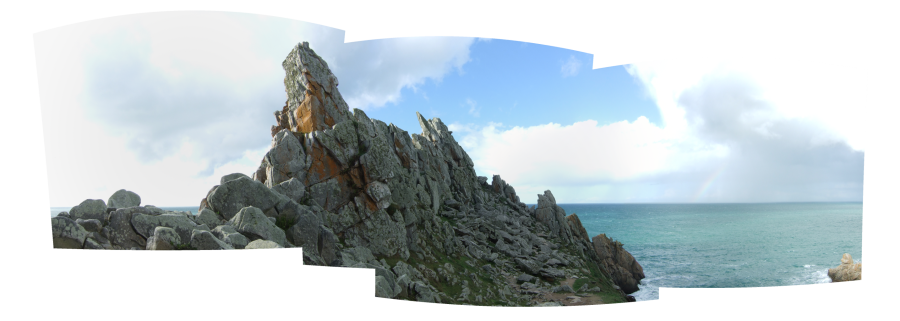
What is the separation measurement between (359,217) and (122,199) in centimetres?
1836

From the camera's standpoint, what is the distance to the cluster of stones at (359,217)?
1282 cm

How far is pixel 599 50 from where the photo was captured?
11.7 m

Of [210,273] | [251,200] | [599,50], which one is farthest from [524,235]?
[210,273]

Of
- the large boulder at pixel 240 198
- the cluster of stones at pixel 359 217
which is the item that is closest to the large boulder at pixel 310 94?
the cluster of stones at pixel 359 217

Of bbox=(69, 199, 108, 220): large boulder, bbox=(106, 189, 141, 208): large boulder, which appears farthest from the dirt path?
Answer: bbox=(69, 199, 108, 220): large boulder

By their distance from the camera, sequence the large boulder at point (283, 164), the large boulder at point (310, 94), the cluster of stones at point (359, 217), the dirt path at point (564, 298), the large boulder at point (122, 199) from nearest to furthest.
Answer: the cluster of stones at point (359, 217)
the large boulder at point (122, 199)
the large boulder at point (283, 164)
the dirt path at point (564, 298)
the large boulder at point (310, 94)

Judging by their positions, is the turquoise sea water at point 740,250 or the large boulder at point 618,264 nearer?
the large boulder at point 618,264

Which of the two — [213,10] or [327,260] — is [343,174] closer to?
[327,260]

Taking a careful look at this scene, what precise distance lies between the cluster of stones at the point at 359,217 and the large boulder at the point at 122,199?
52 mm

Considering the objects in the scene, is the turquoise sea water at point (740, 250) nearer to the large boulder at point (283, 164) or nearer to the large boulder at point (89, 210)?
the large boulder at point (283, 164)

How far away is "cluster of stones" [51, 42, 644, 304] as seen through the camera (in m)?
12.8

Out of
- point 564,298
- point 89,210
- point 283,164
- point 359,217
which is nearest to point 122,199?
point 89,210

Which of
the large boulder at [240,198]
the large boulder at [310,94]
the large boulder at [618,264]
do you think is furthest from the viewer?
the large boulder at [618,264]

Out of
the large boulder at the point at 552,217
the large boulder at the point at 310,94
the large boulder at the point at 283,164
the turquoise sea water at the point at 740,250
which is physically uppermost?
the large boulder at the point at 310,94
